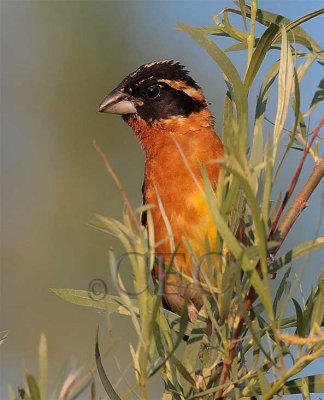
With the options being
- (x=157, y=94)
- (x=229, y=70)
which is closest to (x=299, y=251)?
(x=229, y=70)

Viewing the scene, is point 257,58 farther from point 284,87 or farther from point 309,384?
point 309,384

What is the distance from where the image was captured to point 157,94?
3170 millimetres

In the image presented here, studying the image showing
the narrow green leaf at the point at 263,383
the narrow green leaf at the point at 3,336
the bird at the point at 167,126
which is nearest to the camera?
the narrow green leaf at the point at 263,383

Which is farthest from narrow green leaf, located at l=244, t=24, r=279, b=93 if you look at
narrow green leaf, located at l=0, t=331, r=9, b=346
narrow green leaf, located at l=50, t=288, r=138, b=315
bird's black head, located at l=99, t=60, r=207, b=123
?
bird's black head, located at l=99, t=60, r=207, b=123

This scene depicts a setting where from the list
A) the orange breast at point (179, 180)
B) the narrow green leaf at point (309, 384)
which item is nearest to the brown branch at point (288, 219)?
the narrow green leaf at point (309, 384)

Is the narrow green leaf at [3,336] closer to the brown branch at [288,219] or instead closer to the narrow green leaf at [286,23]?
the brown branch at [288,219]

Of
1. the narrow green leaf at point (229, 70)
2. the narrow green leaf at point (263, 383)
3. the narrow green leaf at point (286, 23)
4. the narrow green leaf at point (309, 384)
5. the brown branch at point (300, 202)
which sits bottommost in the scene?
the narrow green leaf at point (309, 384)

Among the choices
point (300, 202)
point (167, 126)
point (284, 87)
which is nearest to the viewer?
point (284, 87)

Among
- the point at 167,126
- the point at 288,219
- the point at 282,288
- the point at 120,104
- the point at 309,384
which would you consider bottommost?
the point at 309,384

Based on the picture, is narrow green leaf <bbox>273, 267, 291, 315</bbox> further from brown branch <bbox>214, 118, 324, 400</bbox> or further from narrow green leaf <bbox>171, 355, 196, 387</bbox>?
narrow green leaf <bbox>171, 355, 196, 387</bbox>

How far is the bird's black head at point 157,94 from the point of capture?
123 inches

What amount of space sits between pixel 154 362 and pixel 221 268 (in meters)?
0.18

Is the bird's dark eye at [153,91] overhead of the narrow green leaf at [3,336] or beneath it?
overhead

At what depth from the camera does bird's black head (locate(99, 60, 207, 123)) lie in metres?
3.12
